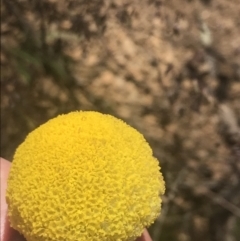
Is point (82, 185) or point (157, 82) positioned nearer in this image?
point (82, 185)

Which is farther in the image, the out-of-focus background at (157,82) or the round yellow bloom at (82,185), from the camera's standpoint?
the out-of-focus background at (157,82)

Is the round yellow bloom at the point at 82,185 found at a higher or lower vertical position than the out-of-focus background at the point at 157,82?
lower

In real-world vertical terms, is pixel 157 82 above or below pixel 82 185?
above

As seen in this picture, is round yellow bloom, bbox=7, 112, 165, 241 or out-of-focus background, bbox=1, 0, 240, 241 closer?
round yellow bloom, bbox=7, 112, 165, 241

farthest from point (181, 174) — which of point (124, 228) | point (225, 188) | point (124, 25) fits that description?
point (124, 228)

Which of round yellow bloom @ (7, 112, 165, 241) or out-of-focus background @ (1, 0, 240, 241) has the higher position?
out-of-focus background @ (1, 0, 240, 241)
